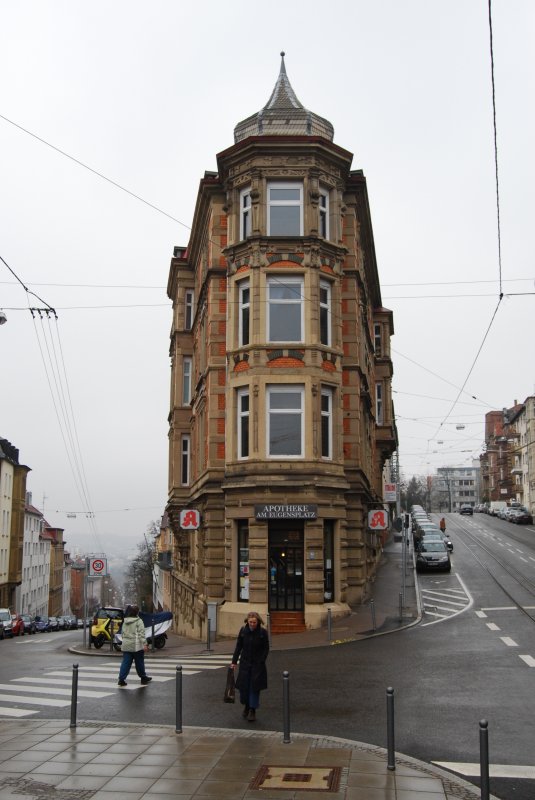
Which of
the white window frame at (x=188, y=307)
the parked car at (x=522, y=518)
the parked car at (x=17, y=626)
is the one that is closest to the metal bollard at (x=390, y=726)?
the white window frame at (x=188, y=307)

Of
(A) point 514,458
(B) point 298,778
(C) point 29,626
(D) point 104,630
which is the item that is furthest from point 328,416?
(A) point 514,458

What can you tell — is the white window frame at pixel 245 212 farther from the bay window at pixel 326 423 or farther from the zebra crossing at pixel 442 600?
the zebra crossing at pixel 442 600

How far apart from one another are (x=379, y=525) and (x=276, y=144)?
44.3ft

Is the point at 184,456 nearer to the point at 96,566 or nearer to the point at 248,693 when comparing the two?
the point at 96,566

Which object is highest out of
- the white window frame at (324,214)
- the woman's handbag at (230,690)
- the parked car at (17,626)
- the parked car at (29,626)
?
the white window frame at (324,214)

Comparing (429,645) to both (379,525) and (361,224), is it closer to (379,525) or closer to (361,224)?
(379,525)

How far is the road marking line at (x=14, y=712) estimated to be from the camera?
41.7 feet

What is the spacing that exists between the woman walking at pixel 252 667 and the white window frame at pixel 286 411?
520 inches

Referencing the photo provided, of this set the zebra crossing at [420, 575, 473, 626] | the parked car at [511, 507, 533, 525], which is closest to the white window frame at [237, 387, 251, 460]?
the zebra crossing at [420, 575, 473, 626]

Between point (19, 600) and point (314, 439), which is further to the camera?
point (19, 600)

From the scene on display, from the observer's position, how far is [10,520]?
7831 centimetres

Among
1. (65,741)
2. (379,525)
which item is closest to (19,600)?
(379,525)

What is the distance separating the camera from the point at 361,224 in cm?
3166

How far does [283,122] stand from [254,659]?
21165mm
